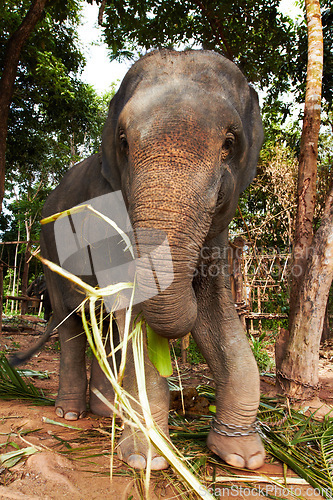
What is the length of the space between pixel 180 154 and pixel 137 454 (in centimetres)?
156

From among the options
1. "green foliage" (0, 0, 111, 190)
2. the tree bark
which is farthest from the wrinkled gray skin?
"green foliage" (0, 0, 111, 190)

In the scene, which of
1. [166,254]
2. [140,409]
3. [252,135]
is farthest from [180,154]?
[140,409]

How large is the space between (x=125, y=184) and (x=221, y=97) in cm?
70

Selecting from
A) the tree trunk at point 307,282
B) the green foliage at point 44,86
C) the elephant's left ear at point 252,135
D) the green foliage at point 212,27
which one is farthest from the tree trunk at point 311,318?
the green foliage at point 44,86

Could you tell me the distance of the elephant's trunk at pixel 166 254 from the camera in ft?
6.00

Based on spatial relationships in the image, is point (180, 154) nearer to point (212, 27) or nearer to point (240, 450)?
point (240, 450)

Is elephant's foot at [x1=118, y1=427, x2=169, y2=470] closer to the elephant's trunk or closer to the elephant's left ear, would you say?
the elephant's trunk

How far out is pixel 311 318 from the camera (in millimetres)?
3291

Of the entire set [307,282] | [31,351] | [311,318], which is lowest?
[31,351]

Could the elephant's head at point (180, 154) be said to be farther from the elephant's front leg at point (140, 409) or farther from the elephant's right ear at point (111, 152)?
the elephant's front leg at point (140, 409)

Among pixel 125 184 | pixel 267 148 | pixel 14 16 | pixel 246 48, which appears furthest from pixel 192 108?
pixel 267 148

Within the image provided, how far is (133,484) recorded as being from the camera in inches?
81.6

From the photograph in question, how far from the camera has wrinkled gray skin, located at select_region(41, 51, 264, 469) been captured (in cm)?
190

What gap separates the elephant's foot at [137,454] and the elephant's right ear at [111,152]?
1.51 m
